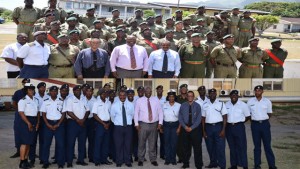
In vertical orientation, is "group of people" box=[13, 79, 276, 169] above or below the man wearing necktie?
below

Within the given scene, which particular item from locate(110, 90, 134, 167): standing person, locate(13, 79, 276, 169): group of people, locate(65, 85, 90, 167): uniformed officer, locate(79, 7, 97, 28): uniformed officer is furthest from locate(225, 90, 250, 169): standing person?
locate(79, 7, 97, 28): uniformed officer

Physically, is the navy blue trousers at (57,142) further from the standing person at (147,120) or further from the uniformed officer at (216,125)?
the uniformed officer at (216,125)

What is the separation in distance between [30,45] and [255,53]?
4.92m

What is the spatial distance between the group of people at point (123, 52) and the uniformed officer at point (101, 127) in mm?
993

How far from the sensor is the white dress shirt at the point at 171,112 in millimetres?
8055

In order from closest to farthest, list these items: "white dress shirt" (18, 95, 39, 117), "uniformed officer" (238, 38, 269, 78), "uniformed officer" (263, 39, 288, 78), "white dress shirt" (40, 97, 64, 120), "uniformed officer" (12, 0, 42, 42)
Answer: "white dress shirt" (18, 95, 39, 117) → "white dress shirt" (40, 97, 64, 120) → "uniformed officer" (238, 38, 269, 78) → "uniformed officer" (263, 39, 288, 78) → "uniformed officer" (12, 0, 42, 42)

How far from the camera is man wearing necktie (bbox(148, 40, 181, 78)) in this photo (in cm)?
916

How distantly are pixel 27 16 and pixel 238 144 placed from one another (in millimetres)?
6557

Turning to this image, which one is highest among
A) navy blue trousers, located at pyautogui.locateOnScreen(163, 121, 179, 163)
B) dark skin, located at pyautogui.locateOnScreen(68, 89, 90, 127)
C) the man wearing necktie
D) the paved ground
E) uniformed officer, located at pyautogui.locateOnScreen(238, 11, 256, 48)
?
uniformed officer, located at pyautogui.locateOnScreen(238, 11, 256, 48)

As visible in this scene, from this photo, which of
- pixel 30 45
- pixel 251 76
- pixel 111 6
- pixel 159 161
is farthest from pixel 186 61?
pixel 111 6

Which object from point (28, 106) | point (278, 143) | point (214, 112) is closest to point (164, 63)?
point (214, 112)

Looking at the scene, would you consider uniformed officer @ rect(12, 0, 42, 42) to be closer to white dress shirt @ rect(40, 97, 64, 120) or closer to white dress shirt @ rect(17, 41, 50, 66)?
white dress shirt @ rect(17, 41, 50, 66)

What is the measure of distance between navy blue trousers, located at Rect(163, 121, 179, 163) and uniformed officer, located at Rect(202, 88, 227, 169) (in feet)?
1.83

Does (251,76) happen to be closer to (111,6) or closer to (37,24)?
(37,24)
